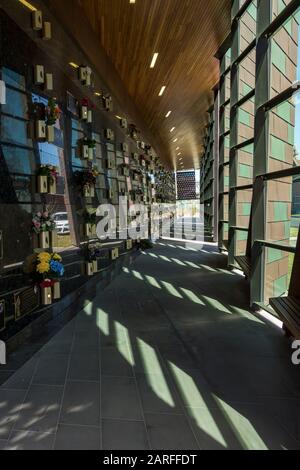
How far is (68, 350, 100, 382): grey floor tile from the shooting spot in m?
3.06

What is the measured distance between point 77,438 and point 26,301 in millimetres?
1866

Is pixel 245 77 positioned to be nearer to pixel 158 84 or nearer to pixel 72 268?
pixel 158 84

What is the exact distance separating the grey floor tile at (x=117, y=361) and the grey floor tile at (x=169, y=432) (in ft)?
2.37

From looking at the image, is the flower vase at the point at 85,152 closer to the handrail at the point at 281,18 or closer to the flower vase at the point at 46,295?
the flower vase at the point at 46,295

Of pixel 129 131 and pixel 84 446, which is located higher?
pixel 129 131

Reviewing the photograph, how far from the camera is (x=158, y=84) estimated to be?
9.82m

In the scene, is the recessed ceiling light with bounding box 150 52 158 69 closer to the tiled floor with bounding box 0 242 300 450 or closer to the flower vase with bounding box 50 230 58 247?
the flower vase with bounding box 50 230 58 247

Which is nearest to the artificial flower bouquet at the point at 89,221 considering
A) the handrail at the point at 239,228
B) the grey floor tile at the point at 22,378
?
the grey floor tile at the point at 22,378

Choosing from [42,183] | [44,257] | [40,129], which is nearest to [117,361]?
[44,257]

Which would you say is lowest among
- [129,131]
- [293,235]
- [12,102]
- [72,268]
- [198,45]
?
[72,268]

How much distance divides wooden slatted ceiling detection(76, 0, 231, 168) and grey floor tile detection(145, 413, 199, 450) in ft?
19.3
